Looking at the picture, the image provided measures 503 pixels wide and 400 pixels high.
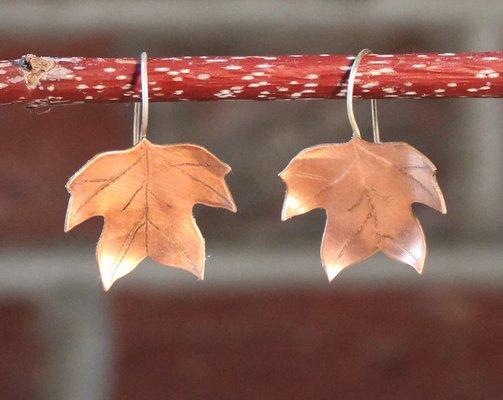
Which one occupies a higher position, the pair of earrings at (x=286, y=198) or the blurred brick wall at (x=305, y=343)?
the pair of earrings at (x=286, y=198)

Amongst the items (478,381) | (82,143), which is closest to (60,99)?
(82,143)

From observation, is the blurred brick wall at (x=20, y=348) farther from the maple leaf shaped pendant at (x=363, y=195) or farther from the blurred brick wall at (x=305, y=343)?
the maple leaf shaped pendant at (x=363, y=195)

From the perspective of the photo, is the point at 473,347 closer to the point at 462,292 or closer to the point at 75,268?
the point at 462,292

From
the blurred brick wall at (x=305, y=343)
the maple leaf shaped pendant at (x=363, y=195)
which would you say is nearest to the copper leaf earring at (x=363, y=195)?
the maple leaf shaped pendant at (x=363, y=195)

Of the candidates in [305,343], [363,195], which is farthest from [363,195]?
[305,343]

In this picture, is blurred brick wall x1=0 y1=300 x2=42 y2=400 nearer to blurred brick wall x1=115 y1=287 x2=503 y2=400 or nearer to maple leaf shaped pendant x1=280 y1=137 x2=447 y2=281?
blurred brick wall x1=115 y1=287 x2=503 y2=400
